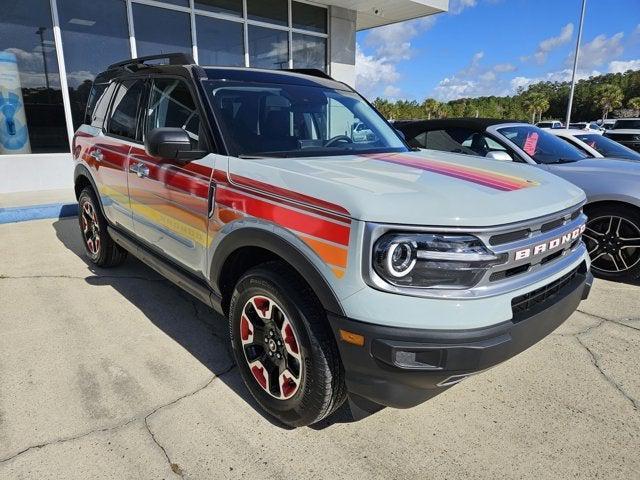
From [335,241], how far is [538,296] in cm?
103

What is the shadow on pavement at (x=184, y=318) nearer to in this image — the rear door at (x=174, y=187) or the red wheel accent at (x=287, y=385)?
the red wheel accent at (x=287, y=385)

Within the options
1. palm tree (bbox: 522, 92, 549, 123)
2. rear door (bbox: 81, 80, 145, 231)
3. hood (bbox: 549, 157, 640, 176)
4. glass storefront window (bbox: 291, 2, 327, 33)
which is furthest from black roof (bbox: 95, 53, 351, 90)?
palm tree (bbox: 522, 92, 549, 123)

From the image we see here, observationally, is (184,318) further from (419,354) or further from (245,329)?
(419,354)

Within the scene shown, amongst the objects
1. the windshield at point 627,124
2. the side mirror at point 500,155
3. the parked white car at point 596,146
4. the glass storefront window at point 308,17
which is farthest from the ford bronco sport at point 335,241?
the windshield at point 627,124

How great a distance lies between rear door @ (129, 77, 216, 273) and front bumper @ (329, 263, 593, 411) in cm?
120

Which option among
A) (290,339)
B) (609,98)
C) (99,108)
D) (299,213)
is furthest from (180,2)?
→ (609,98)

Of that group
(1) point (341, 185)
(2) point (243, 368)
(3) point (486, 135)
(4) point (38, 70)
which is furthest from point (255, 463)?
(4) point (38, 70)

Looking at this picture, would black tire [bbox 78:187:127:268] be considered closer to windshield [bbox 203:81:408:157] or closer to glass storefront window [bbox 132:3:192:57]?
windshield [bbox 203:81:408:157]

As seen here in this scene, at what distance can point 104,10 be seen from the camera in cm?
858

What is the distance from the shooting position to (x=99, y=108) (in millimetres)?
4316

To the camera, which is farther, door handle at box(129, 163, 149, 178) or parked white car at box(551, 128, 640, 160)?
parked white car at box(551, 128, 640, 160)

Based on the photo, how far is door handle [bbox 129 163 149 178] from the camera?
126 inches

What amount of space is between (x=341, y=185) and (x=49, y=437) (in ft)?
6.36

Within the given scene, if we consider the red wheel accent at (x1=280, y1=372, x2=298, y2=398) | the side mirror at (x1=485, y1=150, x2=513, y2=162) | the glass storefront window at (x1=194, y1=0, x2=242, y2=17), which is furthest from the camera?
the glass storefront window at (x1=194, y1=0, x2=242, y2=17)
